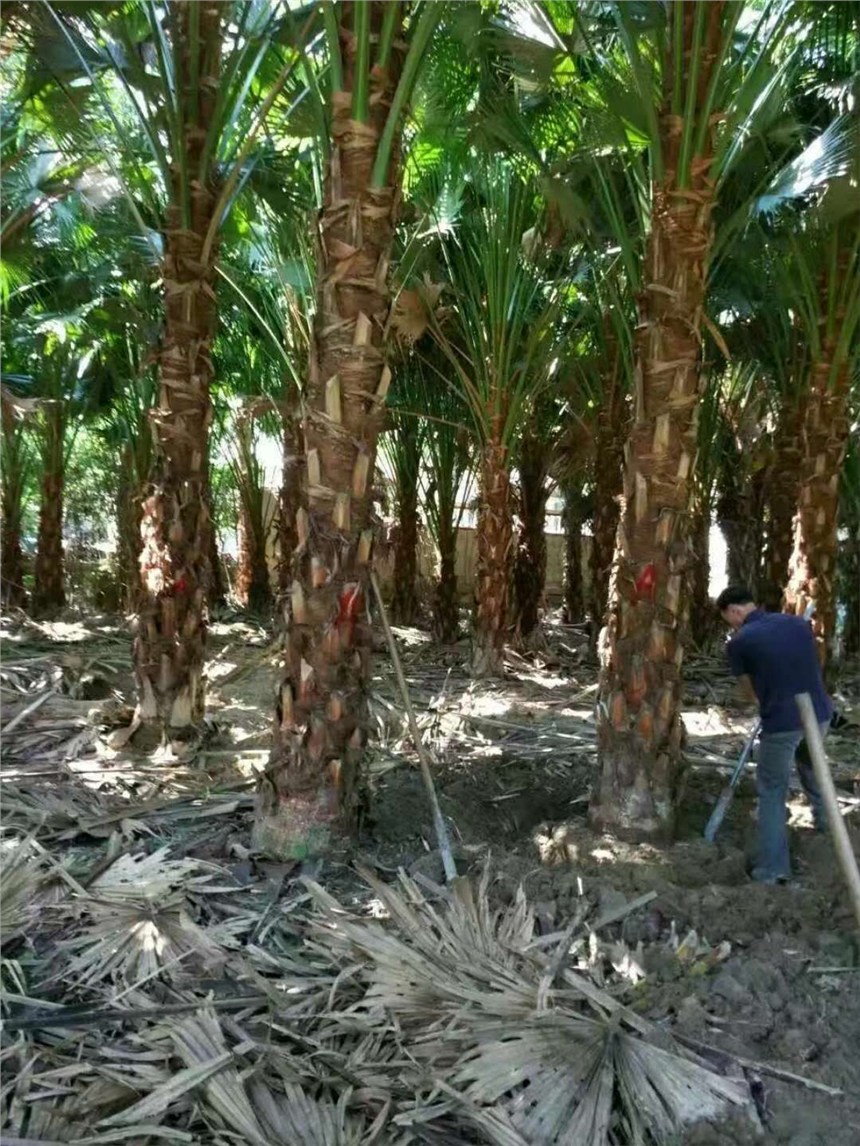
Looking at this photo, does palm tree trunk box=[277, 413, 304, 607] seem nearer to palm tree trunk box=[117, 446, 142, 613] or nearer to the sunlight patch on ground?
palm tree trunk box=[117, 446, 142, 613]

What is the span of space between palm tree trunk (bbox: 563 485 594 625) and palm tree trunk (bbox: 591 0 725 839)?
8.66m

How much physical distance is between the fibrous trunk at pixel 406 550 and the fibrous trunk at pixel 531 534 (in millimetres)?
1619

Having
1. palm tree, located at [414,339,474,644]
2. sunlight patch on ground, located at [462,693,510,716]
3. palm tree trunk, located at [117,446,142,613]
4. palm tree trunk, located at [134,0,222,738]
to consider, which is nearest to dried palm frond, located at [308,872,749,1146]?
palm tree trunk, located at [134,0,222,738]

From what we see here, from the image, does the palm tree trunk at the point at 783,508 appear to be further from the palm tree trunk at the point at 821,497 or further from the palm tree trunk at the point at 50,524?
the palm tree trunk at the point at 50,524

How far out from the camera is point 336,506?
3.78 meters

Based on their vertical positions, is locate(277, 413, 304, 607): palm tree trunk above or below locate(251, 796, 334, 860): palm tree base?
above

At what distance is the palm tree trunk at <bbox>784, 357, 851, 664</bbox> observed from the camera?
23.8 feet

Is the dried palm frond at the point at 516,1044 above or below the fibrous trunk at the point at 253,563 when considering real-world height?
below

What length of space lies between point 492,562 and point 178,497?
410 centimetres

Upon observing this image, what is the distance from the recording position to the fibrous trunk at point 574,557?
13.2 meters

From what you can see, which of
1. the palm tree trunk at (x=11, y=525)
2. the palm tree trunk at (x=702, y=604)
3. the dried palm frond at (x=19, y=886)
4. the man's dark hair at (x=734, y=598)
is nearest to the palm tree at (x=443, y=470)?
the palm tree trunk at (x=702, y=604)

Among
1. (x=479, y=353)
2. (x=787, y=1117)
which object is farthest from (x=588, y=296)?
(x=787, y=1117)

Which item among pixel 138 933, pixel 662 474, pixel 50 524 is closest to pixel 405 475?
pixel 50 524

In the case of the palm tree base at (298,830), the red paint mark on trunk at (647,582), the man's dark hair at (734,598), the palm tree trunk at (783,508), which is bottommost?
the palm tree base at (298,830)
